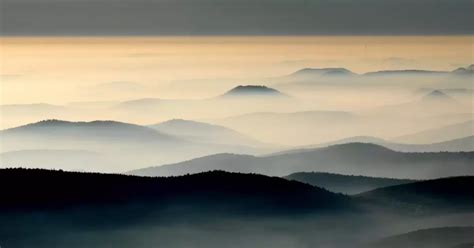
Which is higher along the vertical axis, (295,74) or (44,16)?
(44,16)

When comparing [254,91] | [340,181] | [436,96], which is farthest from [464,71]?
[254,91]

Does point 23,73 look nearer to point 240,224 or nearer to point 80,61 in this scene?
point 80,61

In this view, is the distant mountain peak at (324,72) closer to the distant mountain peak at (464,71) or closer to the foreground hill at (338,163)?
the foreground hill at (338,163)

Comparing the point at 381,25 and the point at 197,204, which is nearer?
the point at 197,204

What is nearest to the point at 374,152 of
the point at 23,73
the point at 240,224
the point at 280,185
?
the point at 280,185

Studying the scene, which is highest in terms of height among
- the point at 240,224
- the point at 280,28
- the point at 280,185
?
the point at 280,28

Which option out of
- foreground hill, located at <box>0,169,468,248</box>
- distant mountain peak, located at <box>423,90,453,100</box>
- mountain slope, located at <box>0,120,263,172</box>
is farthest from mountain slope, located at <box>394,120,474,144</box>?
mountain slope, located at <box>0,120,263,172</box>

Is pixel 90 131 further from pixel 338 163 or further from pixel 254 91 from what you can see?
pixel 338 163

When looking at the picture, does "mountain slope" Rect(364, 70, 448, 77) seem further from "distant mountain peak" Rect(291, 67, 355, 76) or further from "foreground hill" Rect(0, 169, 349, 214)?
"foreground hill" Rect(0, 169, 349, 214)
